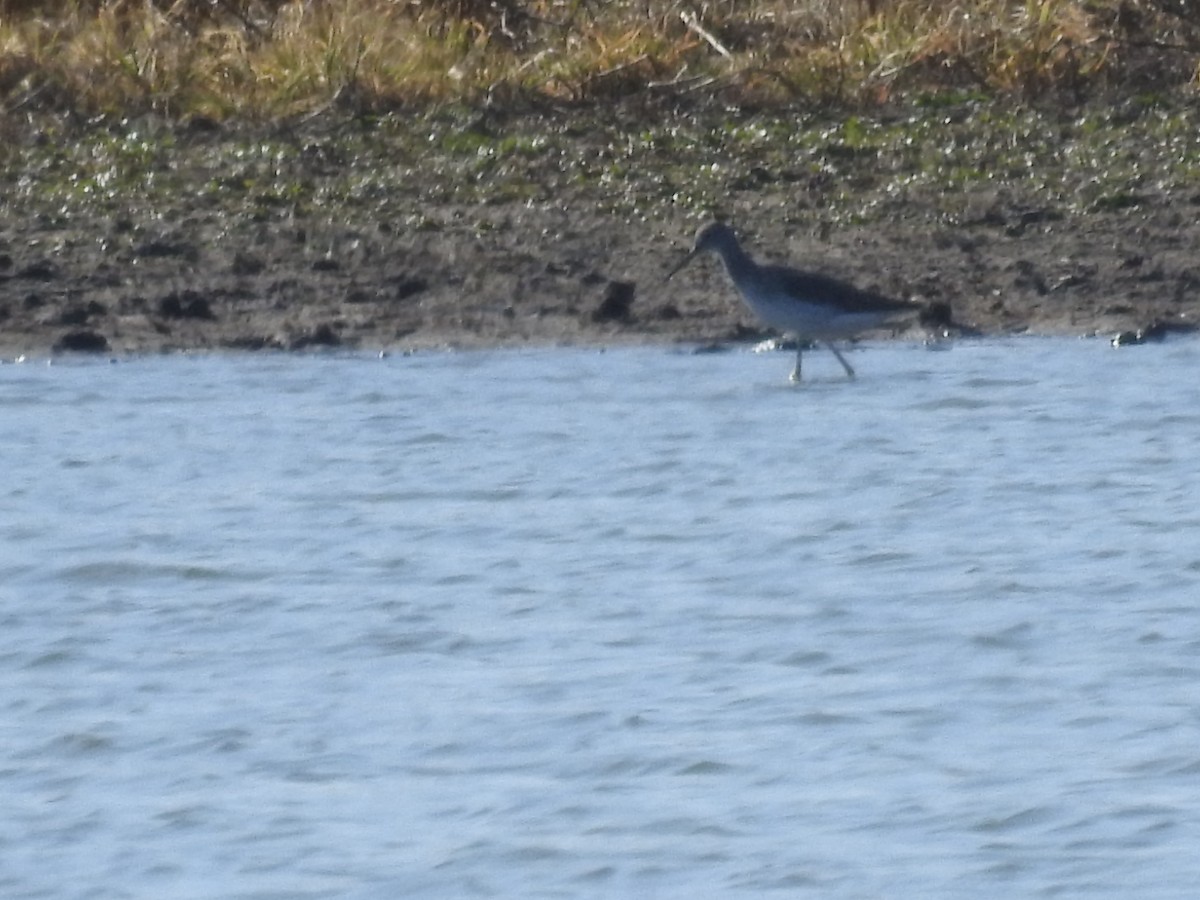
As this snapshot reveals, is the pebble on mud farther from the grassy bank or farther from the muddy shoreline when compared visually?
the grassy bank

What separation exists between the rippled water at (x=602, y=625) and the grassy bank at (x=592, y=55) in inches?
121

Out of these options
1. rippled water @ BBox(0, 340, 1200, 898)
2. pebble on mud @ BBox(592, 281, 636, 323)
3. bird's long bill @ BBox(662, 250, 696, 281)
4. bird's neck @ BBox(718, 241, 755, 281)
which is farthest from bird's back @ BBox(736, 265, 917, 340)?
pebble on mud @ BBox(592, 281, 636, 323)

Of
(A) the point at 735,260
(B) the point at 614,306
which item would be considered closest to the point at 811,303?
(A) the point at 735,260

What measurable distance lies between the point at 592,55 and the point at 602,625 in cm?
733

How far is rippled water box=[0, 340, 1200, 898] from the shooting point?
564cm

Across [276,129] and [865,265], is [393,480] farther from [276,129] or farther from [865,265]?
[276,129]

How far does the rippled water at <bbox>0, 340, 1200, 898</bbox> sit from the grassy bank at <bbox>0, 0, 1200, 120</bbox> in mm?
3078

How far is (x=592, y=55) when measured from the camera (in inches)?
562

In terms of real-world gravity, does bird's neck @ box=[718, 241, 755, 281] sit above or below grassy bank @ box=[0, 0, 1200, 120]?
below

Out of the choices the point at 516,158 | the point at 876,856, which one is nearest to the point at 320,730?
the point at 876,856

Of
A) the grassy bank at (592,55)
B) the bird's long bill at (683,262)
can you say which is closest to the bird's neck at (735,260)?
the bird's long bill at (683,262)

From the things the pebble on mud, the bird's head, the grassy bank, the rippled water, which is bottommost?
the rippled water

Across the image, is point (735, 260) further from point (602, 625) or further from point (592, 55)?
point (602, 625)

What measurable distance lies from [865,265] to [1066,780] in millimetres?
6050
